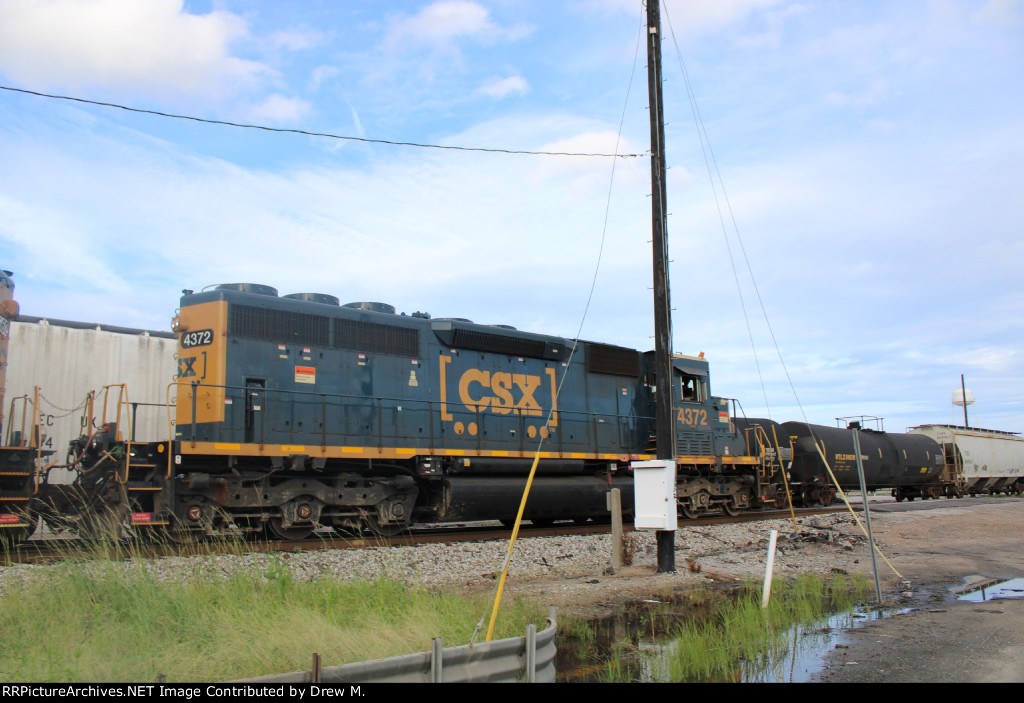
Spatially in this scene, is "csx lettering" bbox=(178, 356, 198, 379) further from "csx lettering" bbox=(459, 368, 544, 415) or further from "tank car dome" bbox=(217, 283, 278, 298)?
"csx lettering" bbox=(459, 368, 544, 415)

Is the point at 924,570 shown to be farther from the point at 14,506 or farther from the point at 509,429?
the point at 14,506

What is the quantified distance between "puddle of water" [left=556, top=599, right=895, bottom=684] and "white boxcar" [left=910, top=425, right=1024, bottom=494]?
29.5 metres

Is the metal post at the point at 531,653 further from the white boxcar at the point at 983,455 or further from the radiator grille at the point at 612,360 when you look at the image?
the white boxcar at the point at 983,455

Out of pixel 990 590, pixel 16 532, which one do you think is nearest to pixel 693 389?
pixel 990 590

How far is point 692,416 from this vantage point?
1777cm

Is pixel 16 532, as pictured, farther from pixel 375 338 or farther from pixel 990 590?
pixel 990 590

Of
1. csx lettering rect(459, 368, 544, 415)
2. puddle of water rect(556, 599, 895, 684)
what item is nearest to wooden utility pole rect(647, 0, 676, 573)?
puddle of water rect(556, 599, 895, 684)

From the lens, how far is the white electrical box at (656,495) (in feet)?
31.8

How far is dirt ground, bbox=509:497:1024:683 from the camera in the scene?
5328 millimetres

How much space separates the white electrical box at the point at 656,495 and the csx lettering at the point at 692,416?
299 inches

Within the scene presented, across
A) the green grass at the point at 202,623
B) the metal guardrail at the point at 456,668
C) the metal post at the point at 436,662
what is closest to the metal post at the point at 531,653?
the metal guardrail at the point at 456,668

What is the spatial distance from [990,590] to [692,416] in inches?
366

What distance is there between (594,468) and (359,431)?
18.4 ft
